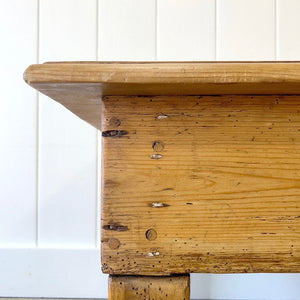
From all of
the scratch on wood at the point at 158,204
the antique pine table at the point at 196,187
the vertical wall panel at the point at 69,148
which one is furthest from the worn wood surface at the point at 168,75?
the vertical wall panel at the point at 69,148

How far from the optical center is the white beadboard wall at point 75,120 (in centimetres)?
101

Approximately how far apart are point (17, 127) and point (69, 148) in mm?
167

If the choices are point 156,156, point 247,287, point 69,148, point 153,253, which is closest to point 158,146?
point 156,156

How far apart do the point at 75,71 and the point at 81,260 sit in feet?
2.50

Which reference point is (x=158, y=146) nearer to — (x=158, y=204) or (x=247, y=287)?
(x=158, y=204)

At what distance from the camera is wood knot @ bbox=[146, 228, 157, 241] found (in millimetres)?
421

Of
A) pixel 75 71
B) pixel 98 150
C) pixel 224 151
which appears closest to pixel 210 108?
pixel 224 151
